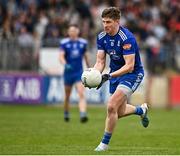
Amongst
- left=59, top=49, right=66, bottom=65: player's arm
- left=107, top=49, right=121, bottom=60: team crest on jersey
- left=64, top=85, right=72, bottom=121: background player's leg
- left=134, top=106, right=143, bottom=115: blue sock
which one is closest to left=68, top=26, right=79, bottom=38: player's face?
left=59, top=49, right=66, bottom=65: player's arm

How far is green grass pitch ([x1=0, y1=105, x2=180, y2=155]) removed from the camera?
1344 cm

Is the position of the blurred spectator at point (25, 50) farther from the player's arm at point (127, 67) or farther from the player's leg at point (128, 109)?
the player's arm at point (127, 67)

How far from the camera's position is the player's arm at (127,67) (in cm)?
1311

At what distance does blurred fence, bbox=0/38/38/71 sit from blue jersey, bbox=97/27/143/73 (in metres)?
13.7

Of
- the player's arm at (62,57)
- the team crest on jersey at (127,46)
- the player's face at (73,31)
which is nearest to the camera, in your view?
the team crest on jersey at (127,46)

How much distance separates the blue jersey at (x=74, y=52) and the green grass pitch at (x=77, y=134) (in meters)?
1.51

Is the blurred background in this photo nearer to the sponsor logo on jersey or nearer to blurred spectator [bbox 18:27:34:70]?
blurred spectator [bbox 18:27:34:70]

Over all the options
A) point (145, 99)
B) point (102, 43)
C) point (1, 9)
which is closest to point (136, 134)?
point (102, 43)

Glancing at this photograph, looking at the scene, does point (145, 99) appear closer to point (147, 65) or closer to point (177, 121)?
point (147, 65)

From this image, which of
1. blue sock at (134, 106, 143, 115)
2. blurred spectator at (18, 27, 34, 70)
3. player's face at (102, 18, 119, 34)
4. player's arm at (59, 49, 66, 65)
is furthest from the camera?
blurred spectator at (18, 27, 34, 70)

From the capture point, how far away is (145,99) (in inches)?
1108

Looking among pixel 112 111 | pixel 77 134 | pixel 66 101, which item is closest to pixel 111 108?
pixel 112 111

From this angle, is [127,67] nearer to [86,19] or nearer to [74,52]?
[74,52]

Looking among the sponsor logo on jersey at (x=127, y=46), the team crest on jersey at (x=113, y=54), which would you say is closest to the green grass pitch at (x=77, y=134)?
the team crest on jersey at (x=113, y=54)
